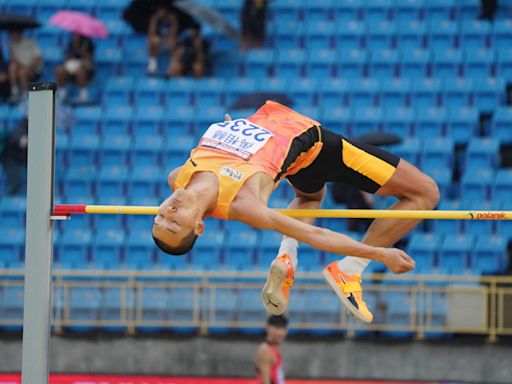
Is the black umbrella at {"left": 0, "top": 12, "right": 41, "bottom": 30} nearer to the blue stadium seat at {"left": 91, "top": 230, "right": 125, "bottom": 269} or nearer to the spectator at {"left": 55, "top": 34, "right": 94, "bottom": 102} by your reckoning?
the spectator at {"left": 55, "top": 34, "right": 94, "bottom": 102}

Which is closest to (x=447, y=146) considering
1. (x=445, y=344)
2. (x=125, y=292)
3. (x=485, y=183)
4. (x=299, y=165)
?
(x=485, y=183)

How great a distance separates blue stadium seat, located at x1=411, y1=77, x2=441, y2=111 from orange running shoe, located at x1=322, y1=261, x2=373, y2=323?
23.8 feet

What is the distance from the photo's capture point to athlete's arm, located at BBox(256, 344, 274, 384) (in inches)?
436

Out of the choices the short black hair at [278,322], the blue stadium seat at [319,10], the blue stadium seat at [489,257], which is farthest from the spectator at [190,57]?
the short black hair at [278,322]

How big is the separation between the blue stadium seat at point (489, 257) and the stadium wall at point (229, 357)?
3.29 feet

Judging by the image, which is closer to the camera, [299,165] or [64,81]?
[299,165]

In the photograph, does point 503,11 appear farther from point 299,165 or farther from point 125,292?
point 299,165

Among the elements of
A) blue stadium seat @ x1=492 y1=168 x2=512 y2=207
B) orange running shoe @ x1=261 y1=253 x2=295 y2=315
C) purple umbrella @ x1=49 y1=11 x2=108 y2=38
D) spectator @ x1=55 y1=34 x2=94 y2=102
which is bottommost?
orange running shoe @ x1=261 y1=253 x2=295 y2=315

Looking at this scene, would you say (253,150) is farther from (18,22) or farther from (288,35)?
(288,35)

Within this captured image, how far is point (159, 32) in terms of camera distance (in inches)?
607

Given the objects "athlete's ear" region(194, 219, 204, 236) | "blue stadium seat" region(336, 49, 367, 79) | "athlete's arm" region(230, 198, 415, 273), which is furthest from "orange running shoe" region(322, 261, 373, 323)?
"blue stadium seat" region(336, 49, 367, 79)

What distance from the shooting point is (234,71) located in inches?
604

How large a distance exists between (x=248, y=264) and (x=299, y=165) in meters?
6.08

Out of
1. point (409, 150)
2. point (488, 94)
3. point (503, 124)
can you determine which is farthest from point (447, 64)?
point (409, 150)
